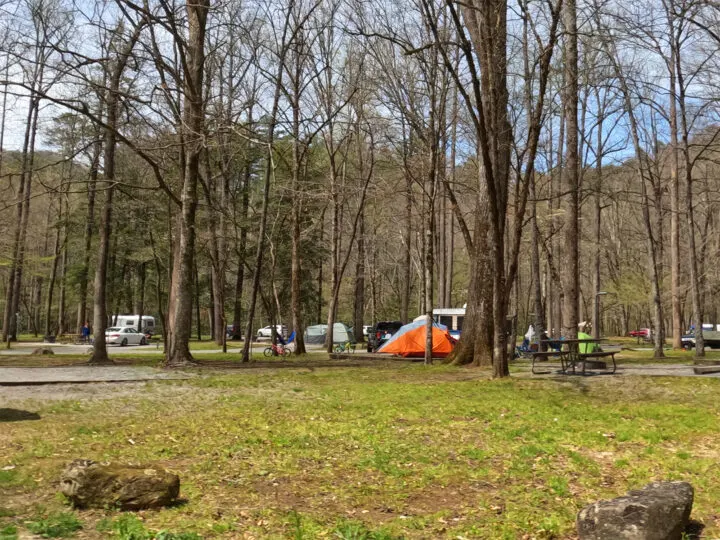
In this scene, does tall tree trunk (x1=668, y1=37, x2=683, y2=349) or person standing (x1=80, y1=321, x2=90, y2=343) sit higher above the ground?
tall tree trunk (x1=668, y1=37, x2=683, y2=349)

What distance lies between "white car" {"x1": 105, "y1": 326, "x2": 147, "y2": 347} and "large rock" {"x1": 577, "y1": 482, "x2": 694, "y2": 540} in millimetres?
40636

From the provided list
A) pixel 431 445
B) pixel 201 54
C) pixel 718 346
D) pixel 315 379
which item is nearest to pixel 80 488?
pixel 431 445

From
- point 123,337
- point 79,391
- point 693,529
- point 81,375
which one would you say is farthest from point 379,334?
point 693,529

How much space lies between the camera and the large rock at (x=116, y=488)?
488cm

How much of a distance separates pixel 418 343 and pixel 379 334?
973 cm

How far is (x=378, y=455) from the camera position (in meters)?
6.55

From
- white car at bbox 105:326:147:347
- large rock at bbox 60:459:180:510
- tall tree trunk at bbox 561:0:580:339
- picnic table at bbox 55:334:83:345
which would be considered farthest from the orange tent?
picnic table at bbox 55:334:83:345

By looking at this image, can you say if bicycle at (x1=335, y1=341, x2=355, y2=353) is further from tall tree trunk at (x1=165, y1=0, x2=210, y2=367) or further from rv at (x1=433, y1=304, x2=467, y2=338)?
tall tree trunk at (x1=165, y1=0, x2=210, y2=367)

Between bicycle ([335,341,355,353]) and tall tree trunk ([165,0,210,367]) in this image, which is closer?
tall tree trunk ([165,0,210,367])

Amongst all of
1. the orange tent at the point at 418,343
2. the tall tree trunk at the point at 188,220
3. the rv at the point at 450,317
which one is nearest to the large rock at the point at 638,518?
the tall tree trunk at the point at 188,220

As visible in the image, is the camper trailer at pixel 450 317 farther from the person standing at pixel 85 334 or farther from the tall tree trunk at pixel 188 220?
the person standing at pixel 85 334

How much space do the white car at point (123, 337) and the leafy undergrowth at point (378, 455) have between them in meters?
32.6

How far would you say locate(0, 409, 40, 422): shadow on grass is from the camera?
27.5 ft

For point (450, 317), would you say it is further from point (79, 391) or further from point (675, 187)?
point (79, 391)
